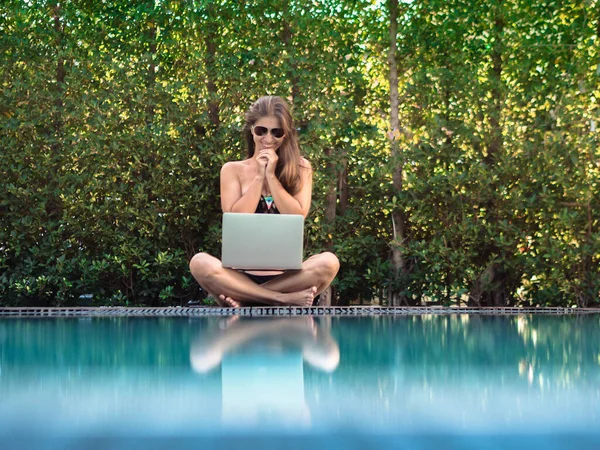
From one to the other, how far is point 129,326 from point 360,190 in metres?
2.97

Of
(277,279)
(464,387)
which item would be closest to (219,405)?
(464,387)

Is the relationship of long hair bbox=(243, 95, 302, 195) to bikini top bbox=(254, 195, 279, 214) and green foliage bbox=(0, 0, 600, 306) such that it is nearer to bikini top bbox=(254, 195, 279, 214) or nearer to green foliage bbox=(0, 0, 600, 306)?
bikini top bbox=(254, 195, 279, 214)

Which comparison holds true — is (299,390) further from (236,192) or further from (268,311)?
(236,192)

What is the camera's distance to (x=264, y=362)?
250 cm

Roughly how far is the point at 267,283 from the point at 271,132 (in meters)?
0.99

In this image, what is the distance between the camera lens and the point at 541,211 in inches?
253

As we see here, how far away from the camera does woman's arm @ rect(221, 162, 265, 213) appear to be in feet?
16.7

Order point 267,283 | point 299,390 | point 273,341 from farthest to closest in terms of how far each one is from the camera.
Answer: point 267,283
point 273,341
point 299,390

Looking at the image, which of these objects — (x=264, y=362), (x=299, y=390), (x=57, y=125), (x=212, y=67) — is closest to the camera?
(x=299, y=390)

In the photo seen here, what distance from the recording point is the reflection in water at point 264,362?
5.07 feet

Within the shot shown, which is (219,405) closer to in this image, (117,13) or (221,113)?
(221,113)

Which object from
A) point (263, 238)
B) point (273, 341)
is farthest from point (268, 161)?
point (273, 341)

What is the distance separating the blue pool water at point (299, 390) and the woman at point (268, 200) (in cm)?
137

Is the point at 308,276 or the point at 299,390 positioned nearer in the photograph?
the point at 299,390
